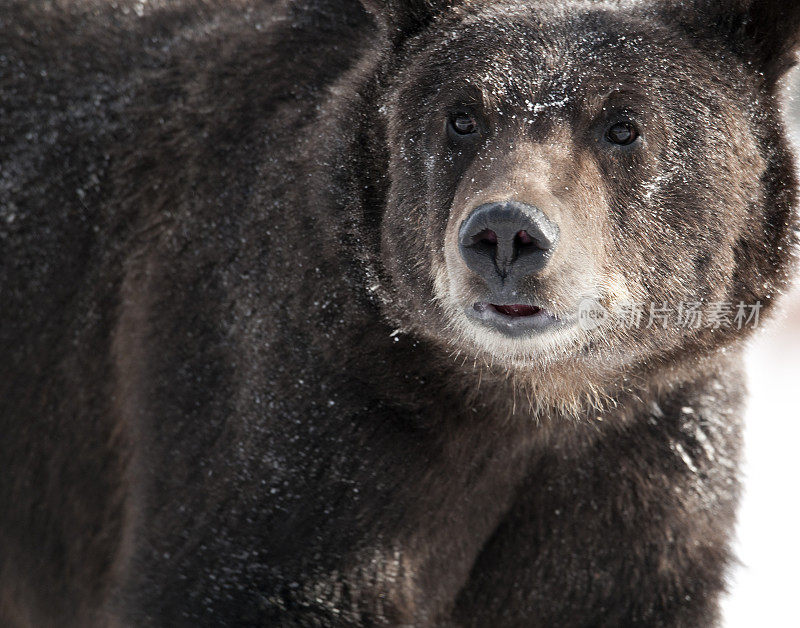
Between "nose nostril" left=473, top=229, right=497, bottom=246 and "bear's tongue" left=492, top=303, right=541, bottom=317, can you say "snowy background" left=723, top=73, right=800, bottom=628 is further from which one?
"nose nostril" left=473, top=229, right=497, bottom=246

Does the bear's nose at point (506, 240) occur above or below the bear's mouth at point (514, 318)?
above

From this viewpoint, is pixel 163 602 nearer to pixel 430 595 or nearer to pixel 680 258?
pixel 430 595

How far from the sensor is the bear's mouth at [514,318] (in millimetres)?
3617

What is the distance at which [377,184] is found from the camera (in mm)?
4121

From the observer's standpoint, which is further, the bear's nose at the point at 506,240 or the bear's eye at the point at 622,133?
the bear's eye at the point at 622,133

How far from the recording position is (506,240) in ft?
11.2

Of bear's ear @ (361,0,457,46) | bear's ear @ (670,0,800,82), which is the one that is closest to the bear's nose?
bear's ear @ (361,0,457,46)

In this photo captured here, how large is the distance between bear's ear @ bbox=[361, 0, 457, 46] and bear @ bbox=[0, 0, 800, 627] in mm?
11

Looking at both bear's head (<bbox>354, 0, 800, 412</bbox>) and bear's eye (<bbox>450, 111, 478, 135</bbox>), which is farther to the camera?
bear's eye (<bbox>450, 111, 478, 135</bbox>)

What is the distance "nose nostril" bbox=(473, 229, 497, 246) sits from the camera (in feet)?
11.4

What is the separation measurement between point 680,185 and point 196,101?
1854 millimetres

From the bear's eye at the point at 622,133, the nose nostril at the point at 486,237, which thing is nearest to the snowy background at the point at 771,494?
the bear's eye at the point at 622,133

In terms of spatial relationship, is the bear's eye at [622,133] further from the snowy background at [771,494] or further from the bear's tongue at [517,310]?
the snowy background at [771,494]

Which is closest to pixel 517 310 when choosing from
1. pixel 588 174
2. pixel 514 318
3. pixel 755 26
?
pixel 514 318
